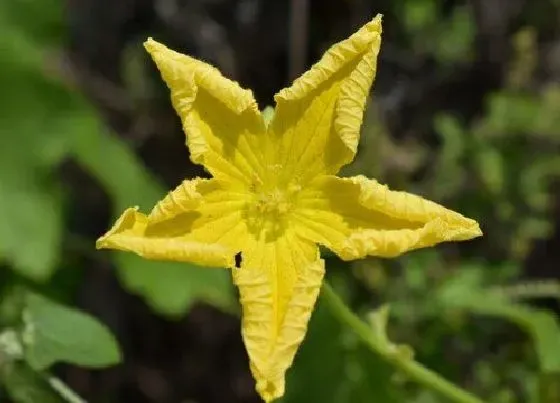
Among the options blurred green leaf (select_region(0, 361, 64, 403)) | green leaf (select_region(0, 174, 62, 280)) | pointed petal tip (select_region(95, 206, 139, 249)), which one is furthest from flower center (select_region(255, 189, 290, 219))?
green leaf (select_region(0, 174, 62, 280))

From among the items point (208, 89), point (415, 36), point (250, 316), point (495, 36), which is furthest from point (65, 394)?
point (495, 36)

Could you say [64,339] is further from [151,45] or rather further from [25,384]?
[151,45]

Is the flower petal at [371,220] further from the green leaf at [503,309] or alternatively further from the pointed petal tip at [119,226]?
the green leaf at [503,309]

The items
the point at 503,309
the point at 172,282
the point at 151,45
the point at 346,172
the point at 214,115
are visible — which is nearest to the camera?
the point at 151,45

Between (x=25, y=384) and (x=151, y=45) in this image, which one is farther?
(x=25, y=384)

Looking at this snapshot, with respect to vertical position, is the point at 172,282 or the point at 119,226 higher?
the point at 119,226

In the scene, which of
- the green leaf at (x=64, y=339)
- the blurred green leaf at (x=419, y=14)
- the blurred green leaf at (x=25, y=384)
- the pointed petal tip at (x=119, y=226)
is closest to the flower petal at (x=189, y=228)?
the pointed petal tip at (x=119, y=226)

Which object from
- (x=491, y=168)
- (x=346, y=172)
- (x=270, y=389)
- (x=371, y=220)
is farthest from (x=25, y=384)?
(x=491, y=168)

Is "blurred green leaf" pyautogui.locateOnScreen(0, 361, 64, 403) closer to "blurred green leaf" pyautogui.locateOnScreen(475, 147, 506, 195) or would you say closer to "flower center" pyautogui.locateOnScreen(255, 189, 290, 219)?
"flower center" pyautogui.locateOnScreen(255, 189, 290, 219)

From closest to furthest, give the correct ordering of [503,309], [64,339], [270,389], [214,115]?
1. [270,389]
2. [214,115]
3. [64,339]
4. [503,309]
